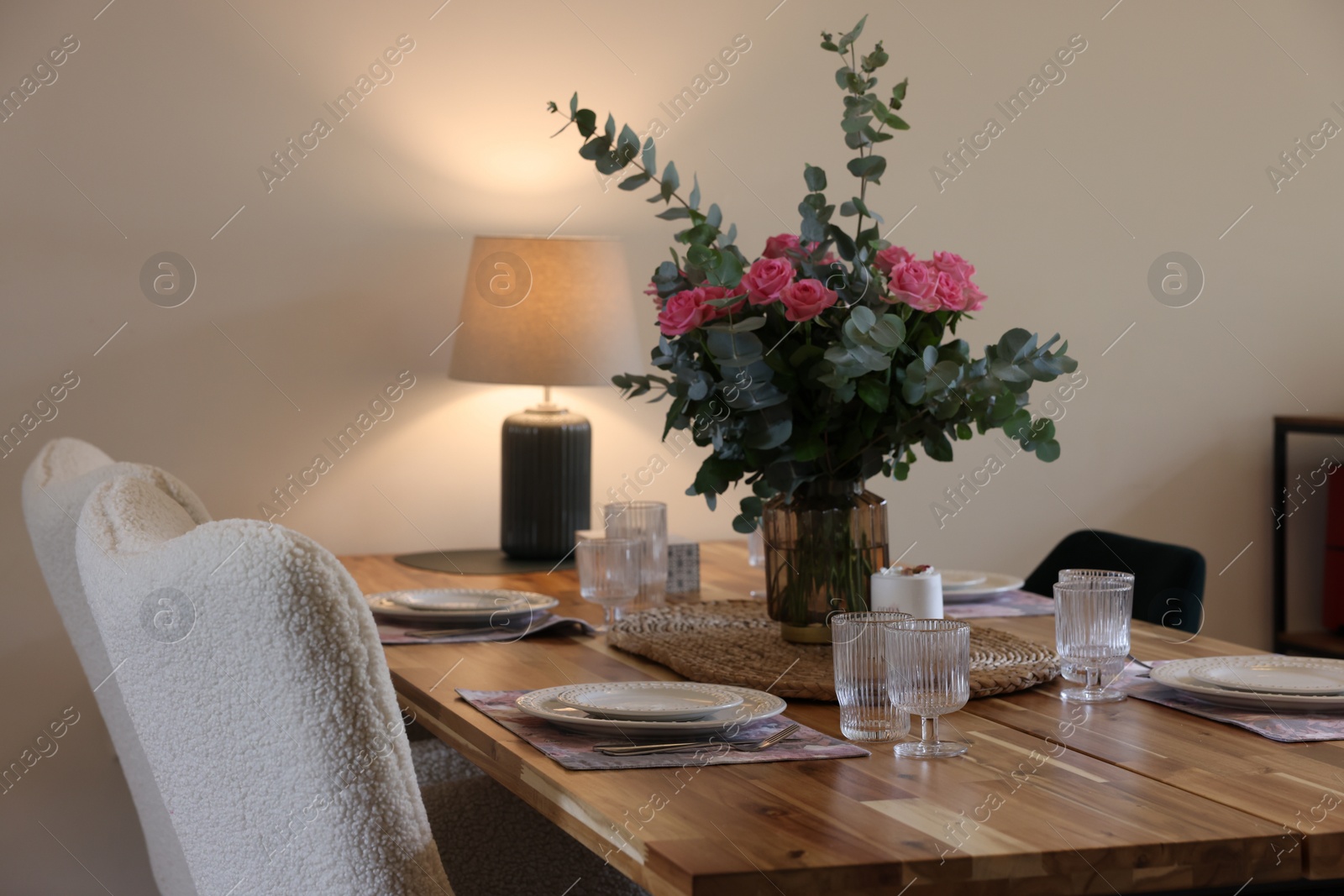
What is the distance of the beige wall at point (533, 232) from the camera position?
2.39 metres

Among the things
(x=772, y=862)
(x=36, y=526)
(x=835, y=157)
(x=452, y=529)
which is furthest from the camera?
(x=835, y=157)

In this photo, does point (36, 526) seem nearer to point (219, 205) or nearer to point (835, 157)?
point (219, 205)

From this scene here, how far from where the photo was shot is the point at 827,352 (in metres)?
1.43

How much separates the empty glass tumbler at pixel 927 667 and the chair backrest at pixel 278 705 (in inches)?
17.5

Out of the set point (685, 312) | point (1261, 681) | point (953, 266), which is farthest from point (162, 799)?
point (1261, 681)

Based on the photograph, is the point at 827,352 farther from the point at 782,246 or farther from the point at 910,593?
the point at 910,593

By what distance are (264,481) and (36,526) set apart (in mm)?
1094

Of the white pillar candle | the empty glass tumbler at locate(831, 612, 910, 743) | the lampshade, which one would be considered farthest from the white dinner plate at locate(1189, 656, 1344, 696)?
the lampshade

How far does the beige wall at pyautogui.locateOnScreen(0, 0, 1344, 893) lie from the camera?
7.85 ft

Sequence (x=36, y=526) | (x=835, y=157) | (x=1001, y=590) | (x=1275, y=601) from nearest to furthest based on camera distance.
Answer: (x=36, y=526) → (x=1001, y=590) → (x=835, y=157) → (x=1275, y=601)

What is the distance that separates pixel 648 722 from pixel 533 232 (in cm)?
168

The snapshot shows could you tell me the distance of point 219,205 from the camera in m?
2.46

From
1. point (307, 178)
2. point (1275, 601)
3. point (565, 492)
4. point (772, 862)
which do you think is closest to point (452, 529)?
point (565, 492)

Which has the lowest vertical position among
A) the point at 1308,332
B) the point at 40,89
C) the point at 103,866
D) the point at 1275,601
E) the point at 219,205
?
the point at 103,866
